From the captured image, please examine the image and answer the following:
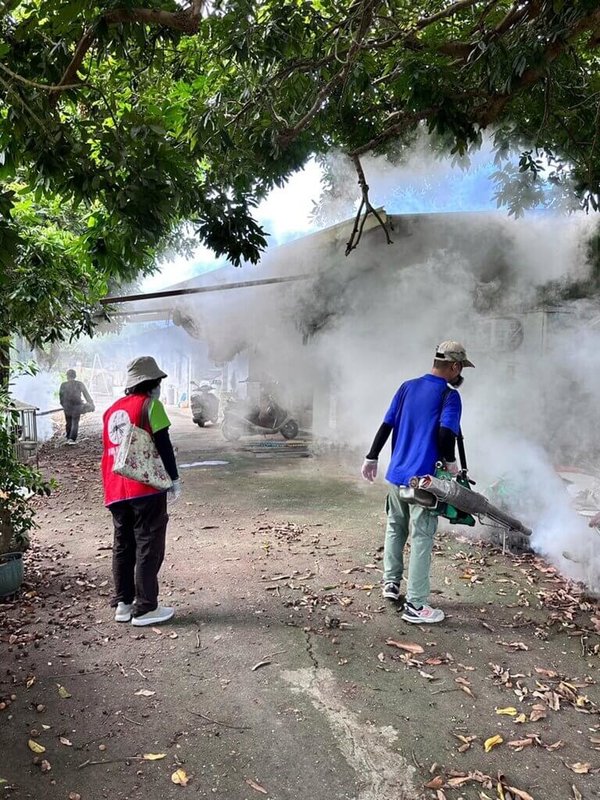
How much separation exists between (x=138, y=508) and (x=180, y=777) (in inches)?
70.1

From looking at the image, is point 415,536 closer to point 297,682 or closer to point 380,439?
point 380,439

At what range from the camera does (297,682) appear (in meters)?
3.26

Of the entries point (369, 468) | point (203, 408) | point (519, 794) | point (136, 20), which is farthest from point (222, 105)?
point (203, 408)

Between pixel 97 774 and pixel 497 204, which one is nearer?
pixel 97 774

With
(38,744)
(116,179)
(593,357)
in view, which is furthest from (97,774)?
(593,357)

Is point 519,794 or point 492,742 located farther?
point 492,742

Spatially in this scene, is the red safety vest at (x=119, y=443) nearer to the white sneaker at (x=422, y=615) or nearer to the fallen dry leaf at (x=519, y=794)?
the white sneaker at (x=422, y=615)

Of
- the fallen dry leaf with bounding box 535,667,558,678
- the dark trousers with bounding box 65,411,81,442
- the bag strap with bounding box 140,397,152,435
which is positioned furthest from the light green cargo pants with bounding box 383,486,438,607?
the dark trousers with bounding box 65,411,81,442

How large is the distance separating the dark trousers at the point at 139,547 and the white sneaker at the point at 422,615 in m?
1.82

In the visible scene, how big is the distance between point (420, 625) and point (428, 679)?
0.70 meters

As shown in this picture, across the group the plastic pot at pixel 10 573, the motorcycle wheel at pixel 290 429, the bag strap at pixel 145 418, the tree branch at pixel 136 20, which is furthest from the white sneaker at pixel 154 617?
the motorcycle wheel at pixel 290 429

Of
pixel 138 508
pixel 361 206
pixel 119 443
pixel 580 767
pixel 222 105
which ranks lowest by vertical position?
pixel 580 767

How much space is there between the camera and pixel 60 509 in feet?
24.1

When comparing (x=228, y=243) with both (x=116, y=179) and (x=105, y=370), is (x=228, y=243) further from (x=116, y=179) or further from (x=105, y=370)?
(x=105, y=370)
